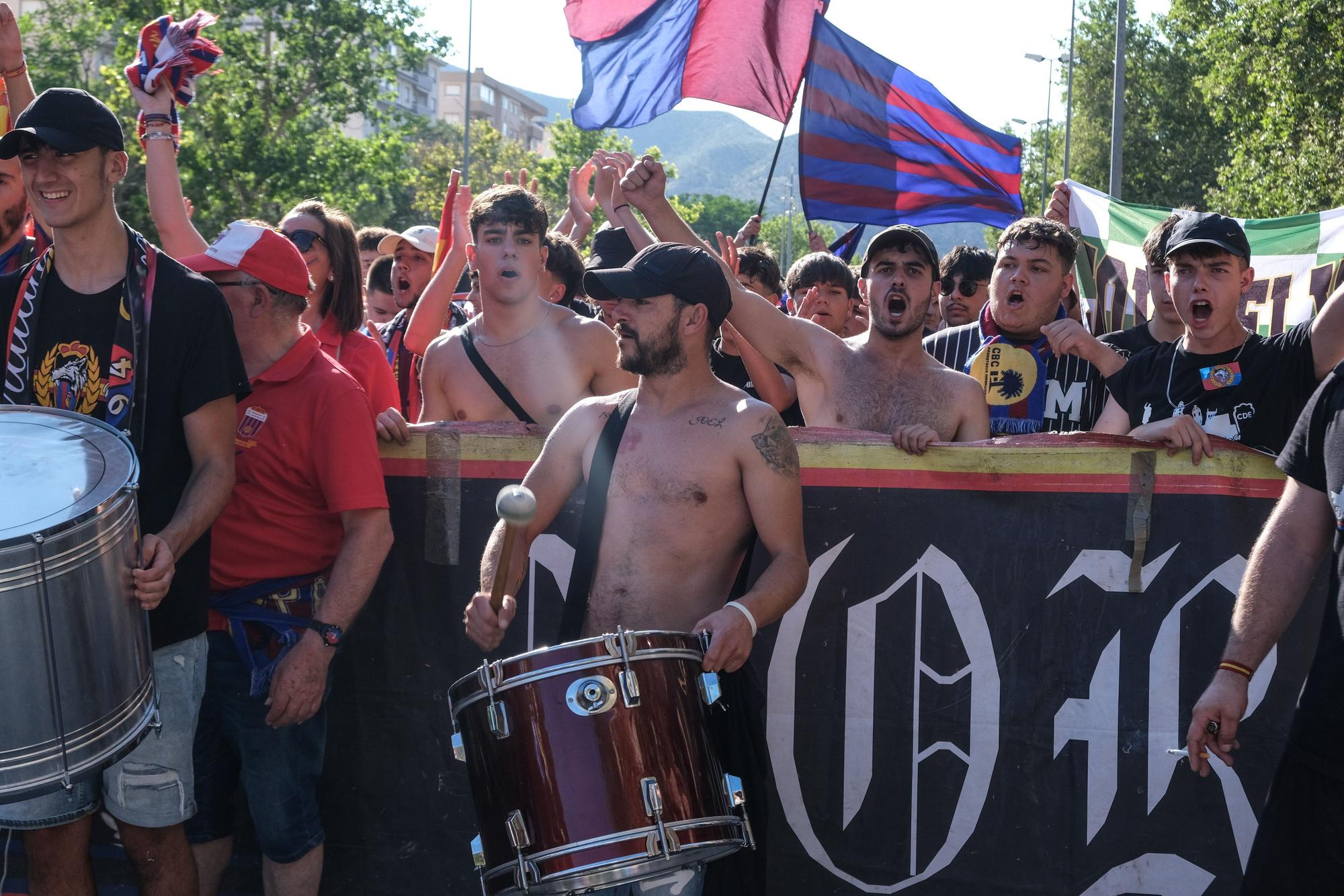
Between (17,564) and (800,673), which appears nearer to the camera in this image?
(17,564)

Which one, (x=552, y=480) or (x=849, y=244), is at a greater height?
(x=849, y=244)

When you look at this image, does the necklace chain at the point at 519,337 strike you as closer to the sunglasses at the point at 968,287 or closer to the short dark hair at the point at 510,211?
the short dark hair at the point at 510,211

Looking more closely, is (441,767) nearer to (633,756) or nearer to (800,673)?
(800,673)

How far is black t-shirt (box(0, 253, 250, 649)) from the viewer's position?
356cm

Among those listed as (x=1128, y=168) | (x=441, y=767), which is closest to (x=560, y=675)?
(x=441, y=767)

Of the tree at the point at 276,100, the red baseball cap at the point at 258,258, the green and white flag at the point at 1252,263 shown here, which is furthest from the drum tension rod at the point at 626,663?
the tree at the point at 276,100

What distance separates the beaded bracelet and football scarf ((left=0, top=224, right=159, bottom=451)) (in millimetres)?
2932

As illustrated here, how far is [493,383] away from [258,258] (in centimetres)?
129

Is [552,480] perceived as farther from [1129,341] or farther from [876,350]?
[1129,341]

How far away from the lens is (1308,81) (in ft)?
70.8

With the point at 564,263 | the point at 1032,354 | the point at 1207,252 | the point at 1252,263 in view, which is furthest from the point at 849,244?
the point at 1207,252

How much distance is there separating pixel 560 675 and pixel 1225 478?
7.58ft

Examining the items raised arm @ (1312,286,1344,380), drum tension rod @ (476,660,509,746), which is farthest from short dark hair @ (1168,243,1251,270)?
drum tension rod @ (476,660,509,746)

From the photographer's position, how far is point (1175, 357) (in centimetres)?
437
